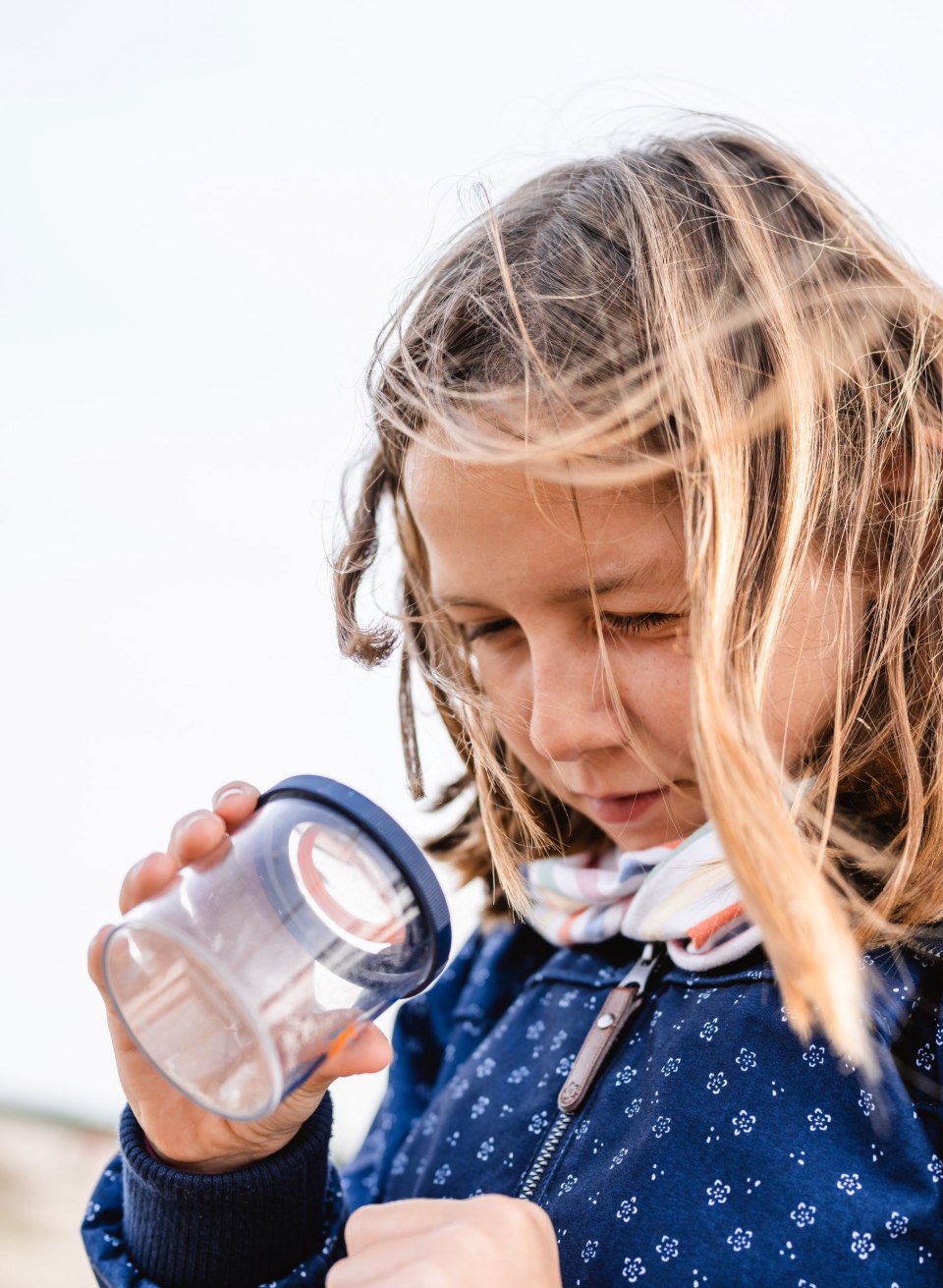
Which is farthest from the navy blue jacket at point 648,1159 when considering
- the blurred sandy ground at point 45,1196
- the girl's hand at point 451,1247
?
the blurred sandy ground at point 45,1196

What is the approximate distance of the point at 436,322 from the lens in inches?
37.7

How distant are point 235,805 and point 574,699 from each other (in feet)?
0.80

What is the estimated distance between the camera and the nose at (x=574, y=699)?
2.74 ft

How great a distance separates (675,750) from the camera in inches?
33.8

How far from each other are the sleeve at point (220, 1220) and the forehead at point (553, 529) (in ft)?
1.63

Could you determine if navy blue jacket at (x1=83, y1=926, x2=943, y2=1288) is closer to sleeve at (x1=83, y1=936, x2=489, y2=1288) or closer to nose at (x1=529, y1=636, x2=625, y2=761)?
sleeve at (x1=83, y1=936, x2=489, y2=1288)

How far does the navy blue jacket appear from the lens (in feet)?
2.32

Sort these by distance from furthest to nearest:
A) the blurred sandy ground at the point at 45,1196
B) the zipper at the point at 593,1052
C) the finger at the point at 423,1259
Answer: the blurred sandy ground at the point at 45,1196 < the zipper at the point at 593,1052 < the finger at the point at 423,1259

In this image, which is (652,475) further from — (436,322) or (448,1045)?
(448,1045)

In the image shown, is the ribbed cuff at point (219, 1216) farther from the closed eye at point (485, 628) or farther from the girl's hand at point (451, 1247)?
the closed eye at point (485, 628)

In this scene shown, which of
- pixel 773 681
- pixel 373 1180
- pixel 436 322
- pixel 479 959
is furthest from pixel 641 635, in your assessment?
pixel 373 1180

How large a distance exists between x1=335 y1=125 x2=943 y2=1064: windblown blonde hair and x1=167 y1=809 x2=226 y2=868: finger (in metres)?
0.31

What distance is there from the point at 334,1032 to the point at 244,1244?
316mm

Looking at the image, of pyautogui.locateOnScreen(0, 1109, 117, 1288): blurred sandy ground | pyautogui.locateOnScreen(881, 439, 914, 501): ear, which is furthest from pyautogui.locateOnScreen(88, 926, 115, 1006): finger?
pyautogui.locateOnScreen(0, 1109, 117, 1288): blurred sandy ground
